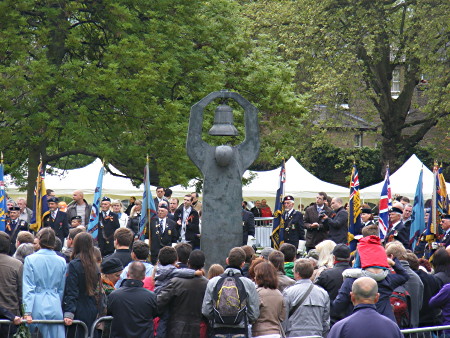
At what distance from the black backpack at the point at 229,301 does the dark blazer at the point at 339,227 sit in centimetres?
874

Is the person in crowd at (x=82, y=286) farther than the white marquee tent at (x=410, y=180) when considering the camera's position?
No

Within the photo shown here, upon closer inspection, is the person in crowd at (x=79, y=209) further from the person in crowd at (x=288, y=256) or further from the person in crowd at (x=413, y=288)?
the person in crowd at (x=413, y=288)

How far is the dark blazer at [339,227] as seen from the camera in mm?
17344

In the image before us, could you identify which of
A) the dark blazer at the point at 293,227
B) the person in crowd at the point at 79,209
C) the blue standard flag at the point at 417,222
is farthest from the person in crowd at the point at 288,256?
the person in crowd at the point at 79,209

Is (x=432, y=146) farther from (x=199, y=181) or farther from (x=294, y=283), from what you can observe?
(x=294, y=283)

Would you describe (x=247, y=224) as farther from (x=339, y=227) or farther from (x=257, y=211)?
(x=257, y=211)

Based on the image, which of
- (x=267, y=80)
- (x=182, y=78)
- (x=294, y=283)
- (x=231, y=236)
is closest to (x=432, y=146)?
(x=267, y=80)

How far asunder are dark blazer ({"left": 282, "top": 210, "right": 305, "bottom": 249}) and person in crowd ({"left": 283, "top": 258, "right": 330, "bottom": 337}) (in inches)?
344

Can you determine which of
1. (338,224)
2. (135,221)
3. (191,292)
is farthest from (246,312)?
(135,221)

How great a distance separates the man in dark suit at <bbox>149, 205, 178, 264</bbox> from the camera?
57.7 ft

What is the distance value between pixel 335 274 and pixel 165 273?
2069 millimetres

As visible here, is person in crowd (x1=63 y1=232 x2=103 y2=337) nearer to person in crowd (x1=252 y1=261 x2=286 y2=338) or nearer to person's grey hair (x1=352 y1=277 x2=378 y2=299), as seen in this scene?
person in crowd (x1=252 y1=261 x2=286 y2=338)

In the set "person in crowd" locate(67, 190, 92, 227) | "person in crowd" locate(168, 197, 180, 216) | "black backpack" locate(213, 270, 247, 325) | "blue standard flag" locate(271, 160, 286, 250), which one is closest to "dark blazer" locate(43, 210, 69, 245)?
"person in crowd" locate(67, 190, 92, 227)

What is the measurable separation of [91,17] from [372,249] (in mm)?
19437
